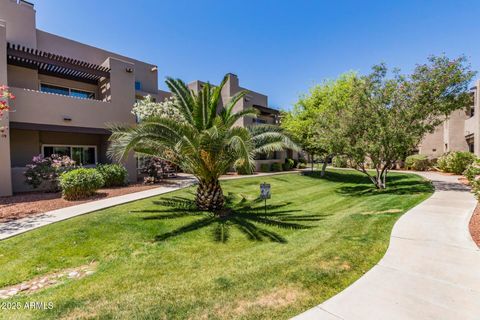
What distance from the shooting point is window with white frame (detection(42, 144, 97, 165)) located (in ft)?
50.1

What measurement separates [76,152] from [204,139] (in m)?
13.6

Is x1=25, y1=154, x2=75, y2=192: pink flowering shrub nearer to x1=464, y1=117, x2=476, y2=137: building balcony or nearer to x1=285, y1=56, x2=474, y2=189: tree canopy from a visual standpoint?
x1=285, y1=56, x2=474, y2=189: tree canopy

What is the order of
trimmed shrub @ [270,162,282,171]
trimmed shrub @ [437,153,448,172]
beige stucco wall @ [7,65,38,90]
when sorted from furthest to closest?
trimmed shrub @ [270,162,282,171] → trimmed shrub @ [437,153,448,172] → beige stucco wall @ [7,65,38,90]

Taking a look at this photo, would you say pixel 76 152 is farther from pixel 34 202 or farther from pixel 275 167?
pixel 275 167

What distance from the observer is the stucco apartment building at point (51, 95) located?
12227 millimetres

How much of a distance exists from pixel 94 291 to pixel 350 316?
414 centimetres

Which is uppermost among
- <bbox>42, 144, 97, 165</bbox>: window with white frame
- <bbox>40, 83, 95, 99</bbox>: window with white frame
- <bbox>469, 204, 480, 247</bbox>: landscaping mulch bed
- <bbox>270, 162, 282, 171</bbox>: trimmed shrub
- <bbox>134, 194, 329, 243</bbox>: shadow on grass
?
<bbox>40, 83, 95, 99</bbox>: window with white frame

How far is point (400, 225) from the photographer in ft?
22.6

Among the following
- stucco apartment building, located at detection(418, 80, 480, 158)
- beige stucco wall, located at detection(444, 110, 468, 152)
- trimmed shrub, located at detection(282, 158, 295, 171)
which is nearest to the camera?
stucco apartment building, located at detection(418, 80, 480, 158)

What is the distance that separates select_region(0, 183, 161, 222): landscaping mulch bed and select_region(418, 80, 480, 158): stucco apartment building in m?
25.1

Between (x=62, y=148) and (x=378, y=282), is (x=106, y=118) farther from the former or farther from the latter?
(x=378, y=282)

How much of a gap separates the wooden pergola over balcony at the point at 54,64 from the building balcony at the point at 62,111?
174 centimetres

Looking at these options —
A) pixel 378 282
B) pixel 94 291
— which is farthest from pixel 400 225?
pixel 94 291

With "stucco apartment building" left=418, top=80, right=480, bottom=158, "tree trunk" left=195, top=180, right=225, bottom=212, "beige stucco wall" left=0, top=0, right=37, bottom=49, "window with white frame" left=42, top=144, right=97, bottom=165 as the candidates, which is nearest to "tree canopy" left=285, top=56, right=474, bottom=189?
"stucco apartment building" left=418, top=80, right=480, bottom=158
